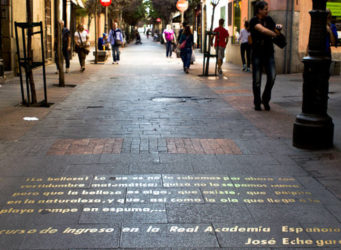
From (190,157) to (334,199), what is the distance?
1882 millimetres

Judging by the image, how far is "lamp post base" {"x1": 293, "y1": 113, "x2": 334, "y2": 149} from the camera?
20.7 feet

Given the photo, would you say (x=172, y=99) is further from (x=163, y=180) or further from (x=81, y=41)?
(x=81, y=41)

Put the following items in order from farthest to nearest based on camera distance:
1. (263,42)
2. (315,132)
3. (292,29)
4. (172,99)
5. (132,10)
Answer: (132,10), (292,29), (172,99), (263,42), (315,132)

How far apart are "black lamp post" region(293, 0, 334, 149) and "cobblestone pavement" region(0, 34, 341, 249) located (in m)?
0.22

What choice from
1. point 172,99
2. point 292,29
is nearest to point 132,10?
point 292,29

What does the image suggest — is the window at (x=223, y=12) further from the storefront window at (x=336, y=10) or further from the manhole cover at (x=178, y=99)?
the manhole cover at (x=178, y=99)

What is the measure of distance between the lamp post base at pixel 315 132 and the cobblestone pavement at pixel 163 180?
0.18m

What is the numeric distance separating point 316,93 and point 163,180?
8.22 feet

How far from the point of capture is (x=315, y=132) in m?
6.31

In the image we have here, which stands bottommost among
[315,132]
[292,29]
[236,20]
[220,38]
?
[315,132]

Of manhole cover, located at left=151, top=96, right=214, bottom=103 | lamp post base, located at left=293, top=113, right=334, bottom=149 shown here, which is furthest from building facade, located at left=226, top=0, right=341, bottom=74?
lamp post base, located at left=293, top=113, right=334, bottom=149

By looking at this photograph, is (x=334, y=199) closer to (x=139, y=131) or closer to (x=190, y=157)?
(x=190, y=157)

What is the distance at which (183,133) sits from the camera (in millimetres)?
7367

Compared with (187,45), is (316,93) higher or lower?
lower
